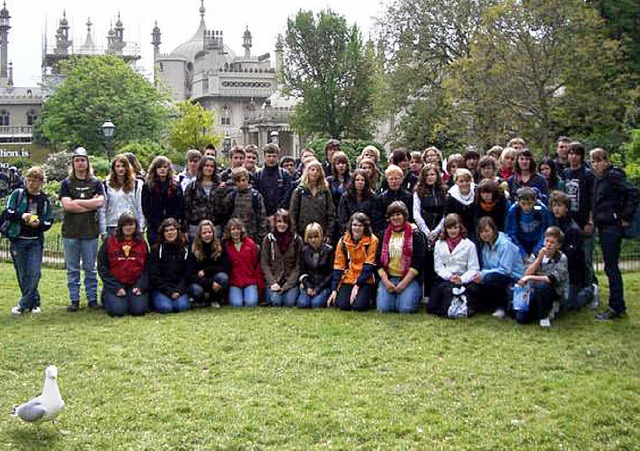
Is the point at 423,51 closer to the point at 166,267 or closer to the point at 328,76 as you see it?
Answer: the point at 328,76

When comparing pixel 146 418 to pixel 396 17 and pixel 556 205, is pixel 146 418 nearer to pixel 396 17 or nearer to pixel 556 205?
pixel 556 205

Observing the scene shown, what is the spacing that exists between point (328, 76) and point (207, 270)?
43514mm

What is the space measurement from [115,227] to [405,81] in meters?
27.2

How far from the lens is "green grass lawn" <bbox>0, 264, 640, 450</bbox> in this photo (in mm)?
Result: 5898

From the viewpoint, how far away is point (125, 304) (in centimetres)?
1036

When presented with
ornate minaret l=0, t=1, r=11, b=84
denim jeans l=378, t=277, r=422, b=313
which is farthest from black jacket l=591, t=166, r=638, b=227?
ornate minaret l=0, t=1, r=11, b=84

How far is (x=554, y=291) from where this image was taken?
9383 millimetres

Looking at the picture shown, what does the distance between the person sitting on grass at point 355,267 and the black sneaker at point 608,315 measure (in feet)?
8.74

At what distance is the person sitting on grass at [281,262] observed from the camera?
10719 mm

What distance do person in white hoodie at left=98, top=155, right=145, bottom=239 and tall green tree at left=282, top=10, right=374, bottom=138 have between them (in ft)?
137

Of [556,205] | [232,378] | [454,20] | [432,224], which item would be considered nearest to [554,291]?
[556,205]

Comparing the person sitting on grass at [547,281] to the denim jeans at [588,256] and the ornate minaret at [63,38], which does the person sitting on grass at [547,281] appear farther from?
the ornate minaret at [63,38]

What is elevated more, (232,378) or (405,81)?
(405,81)

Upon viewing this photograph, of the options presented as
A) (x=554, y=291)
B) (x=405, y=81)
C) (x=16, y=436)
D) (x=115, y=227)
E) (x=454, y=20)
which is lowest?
(x=16, y=436)
